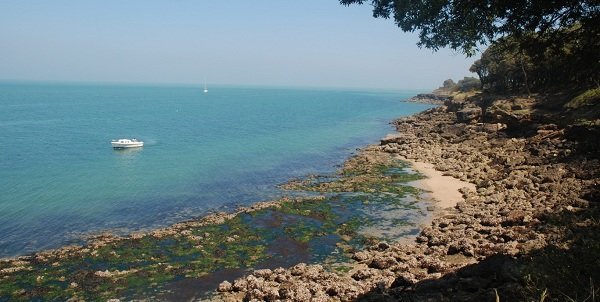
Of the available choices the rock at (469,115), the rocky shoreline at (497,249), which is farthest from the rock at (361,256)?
the rock at (469,115)

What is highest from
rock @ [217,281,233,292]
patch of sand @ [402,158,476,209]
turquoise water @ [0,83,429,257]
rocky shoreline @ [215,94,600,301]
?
rocky shoreline @ [215,94,600,301]

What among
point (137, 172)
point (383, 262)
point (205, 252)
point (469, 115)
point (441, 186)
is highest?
point (469, 115)

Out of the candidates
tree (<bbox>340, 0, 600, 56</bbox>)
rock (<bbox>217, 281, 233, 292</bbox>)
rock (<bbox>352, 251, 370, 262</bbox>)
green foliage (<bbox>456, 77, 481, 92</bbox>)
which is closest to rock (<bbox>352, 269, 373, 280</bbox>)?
rock (<bbox>352, 251, 370, 262</bbox>)

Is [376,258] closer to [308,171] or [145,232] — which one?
[145,232]

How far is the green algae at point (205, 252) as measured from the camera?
20.8 metres

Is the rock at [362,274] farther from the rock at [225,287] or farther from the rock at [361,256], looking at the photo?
the rock at [225,287]

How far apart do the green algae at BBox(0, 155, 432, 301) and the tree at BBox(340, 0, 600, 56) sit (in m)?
13.0

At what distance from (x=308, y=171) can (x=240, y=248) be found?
Answer: 82.8ft

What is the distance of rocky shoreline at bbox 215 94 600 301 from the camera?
1161cm

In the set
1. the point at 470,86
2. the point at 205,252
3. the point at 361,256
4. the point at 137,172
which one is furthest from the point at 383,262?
the point at 470,86

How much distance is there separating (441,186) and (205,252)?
24.1 m

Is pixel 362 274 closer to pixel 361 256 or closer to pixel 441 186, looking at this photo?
pixel 361 256

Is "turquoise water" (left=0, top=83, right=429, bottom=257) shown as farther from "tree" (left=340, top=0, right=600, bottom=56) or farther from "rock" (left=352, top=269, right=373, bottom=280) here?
"tree" (left=340, top=0, right=600, bottom=56)

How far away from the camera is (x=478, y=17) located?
1433 cm
